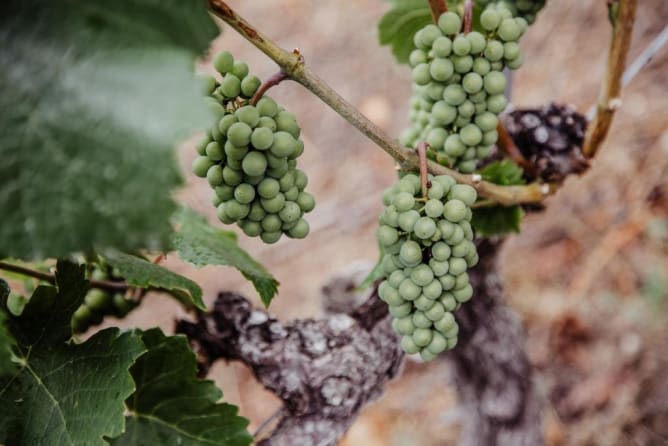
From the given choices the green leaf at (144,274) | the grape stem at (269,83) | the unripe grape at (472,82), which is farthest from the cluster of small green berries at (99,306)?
the unripe grape at (472,82)

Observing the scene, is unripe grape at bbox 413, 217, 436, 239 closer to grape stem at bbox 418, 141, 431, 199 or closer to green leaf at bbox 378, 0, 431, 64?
grape stem at bbox 418, 141, 431, 199

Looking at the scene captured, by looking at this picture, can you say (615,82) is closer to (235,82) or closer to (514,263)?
(235,82)

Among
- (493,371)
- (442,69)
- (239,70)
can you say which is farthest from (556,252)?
(239,70)

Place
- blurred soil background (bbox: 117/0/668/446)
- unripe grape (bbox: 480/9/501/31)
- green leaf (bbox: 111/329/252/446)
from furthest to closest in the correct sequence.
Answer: blurred soil background (bbox: 117/0/668/446), green leaf (bbox: 111/329/252/446), unripe grape (bbox: 480/9/501/31)

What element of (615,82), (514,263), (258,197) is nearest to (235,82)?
(258,197)

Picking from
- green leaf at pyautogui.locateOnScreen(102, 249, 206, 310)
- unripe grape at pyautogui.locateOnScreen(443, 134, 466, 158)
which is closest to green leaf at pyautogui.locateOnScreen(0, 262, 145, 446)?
green leaf at pyautogui.locateOnScreen(102, 249, 206, 310)

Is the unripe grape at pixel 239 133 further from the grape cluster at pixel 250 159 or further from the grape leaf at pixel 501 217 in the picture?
the grape leaf at pixel 501 217
